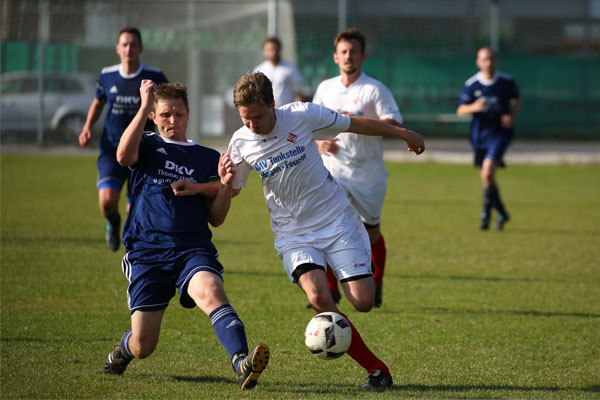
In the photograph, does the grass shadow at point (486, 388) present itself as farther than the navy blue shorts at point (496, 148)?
No

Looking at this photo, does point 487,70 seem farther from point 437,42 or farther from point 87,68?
point 437,42

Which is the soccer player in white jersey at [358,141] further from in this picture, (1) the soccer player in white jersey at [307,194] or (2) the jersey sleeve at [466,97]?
(2) the jersey sleeve at [466,97]

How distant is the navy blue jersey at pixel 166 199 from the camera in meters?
4.41

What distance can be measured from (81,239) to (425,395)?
6.03 metres

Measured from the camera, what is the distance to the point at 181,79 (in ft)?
67.6

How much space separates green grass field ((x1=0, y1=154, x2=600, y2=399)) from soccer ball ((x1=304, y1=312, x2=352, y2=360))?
299mm

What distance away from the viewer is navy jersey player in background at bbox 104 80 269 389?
4.28 metres

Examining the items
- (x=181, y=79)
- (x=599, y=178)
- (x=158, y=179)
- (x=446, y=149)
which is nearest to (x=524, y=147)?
(x=446, y=149)

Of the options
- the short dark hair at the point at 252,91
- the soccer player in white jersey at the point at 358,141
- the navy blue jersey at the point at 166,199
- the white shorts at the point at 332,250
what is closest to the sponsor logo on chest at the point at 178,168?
the navy blue jersey at the point at 166,199

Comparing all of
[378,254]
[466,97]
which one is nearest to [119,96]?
[378,254]

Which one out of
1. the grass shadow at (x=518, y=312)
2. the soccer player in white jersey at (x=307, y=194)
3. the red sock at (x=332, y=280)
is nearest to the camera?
the soccer player in white jersey at (x=307, y=194)

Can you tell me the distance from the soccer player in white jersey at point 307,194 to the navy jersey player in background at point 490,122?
6.35 metres

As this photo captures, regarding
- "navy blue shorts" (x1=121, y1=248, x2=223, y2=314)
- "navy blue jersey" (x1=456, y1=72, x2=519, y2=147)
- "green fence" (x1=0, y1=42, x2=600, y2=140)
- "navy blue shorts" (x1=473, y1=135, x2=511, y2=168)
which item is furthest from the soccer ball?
"green fence" (x1=0, y1=42, x2=600, y2=140)

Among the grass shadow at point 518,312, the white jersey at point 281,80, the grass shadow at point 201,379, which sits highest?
the white jersey at point 281,80
